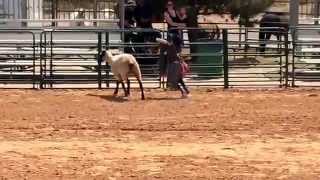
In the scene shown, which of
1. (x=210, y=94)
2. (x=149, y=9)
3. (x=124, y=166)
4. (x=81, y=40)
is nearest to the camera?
(x=124, y=166)

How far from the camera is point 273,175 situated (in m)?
7.84

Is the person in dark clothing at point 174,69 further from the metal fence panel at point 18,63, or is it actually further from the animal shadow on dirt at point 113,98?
the metal fence panel at point 18,63

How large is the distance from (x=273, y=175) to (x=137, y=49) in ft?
33.2

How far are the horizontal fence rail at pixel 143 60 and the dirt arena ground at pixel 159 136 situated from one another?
1.61 m

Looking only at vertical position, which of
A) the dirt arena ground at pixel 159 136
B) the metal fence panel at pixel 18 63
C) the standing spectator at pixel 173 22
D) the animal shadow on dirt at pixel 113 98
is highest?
the standing spectator at pixel 173 22

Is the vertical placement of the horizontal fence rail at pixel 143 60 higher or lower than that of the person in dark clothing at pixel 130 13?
lower

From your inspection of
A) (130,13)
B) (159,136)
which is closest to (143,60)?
(130,13)

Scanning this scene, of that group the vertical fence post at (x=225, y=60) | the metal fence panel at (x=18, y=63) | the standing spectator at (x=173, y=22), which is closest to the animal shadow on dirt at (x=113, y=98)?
the metal fence panel at (x=18, y=63)

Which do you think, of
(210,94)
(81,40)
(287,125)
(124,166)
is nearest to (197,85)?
(210,94)

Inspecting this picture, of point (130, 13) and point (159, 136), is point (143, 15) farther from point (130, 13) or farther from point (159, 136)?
point (159, 136)

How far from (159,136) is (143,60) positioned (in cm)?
732

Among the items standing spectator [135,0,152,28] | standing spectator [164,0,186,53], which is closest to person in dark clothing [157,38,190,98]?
standing spectator [164,0,186,53]

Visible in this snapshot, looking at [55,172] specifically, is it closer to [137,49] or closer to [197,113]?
[197,113]

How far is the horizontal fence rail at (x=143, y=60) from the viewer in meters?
16.8
